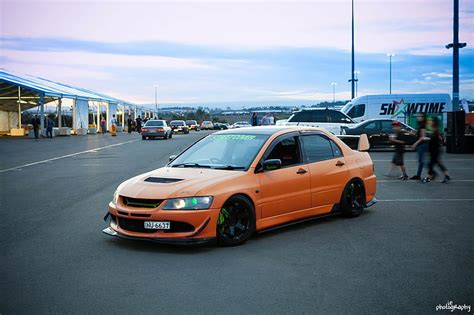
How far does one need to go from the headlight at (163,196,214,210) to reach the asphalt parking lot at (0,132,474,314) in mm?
533

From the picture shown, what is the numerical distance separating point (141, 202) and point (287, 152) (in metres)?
2.40

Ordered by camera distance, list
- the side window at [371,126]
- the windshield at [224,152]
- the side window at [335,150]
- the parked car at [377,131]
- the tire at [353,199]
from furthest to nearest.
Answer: the side window at [371,126] → the parked car at [377,131] → the side window at [335,150] → the tire at [353,199] → the windshield at [224,152]

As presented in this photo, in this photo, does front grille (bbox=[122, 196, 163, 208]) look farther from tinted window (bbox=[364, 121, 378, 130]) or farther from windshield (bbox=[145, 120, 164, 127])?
windshield (bbox=[145, 120, 164, 127])

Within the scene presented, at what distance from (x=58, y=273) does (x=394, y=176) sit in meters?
11.6

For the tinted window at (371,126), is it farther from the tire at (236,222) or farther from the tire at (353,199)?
the tire at (236,222)

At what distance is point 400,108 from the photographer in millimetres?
33938

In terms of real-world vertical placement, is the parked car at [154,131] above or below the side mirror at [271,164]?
below

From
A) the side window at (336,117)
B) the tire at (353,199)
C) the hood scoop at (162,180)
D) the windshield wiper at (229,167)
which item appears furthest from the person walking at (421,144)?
the side window at (336,117)

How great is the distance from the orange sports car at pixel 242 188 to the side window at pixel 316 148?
0.02 metres

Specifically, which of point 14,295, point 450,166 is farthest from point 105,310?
point 450,166

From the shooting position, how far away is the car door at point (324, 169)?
28.2 ft

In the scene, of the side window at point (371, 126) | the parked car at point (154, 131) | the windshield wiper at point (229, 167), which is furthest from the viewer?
the parked car at point (154, 131)

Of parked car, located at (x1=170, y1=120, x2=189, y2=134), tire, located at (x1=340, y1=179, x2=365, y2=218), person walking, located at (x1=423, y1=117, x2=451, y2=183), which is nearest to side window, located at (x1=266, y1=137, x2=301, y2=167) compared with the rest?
tire, located at (x1=340, y1=179, x2=365, y2=218)

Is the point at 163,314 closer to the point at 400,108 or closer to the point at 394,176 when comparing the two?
the point at 394,176
